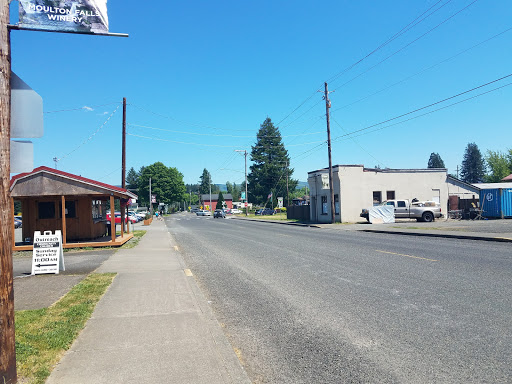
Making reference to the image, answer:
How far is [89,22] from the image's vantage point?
178 inches

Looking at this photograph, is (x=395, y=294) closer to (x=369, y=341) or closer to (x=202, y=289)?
(x=369, y=341)

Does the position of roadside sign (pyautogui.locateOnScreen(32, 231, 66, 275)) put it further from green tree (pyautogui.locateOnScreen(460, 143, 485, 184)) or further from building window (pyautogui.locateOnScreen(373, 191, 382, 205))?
green tree (pyautogui.locateOnScreen(460, 143, 485, 184))

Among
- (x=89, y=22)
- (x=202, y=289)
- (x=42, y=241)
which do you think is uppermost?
(x=89, y=22)

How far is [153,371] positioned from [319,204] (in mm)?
36472

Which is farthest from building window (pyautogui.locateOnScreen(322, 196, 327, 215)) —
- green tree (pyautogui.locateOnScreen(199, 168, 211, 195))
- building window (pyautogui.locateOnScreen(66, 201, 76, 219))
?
green tree (pyautogui.locateOnScreen(199, 168, 211, 195))

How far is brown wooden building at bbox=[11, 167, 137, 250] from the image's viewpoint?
1645 centimetres

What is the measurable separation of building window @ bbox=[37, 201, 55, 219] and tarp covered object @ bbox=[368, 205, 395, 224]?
2294 centimetres

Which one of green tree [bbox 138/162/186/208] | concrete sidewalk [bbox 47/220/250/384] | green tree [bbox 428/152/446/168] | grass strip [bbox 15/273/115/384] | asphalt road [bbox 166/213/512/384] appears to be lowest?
asphalt road [bbox 166/213/512/384]

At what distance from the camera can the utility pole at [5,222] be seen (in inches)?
145

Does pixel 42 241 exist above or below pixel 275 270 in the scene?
above

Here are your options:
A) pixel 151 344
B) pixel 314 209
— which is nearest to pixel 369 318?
pixel 151 344

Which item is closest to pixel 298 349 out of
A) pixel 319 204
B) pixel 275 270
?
pixel 275 270

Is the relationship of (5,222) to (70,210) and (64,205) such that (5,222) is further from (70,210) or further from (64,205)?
(70,210)

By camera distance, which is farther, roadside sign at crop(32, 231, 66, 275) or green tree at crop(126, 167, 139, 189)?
green tree at crop(126, 167, 139, 189)
